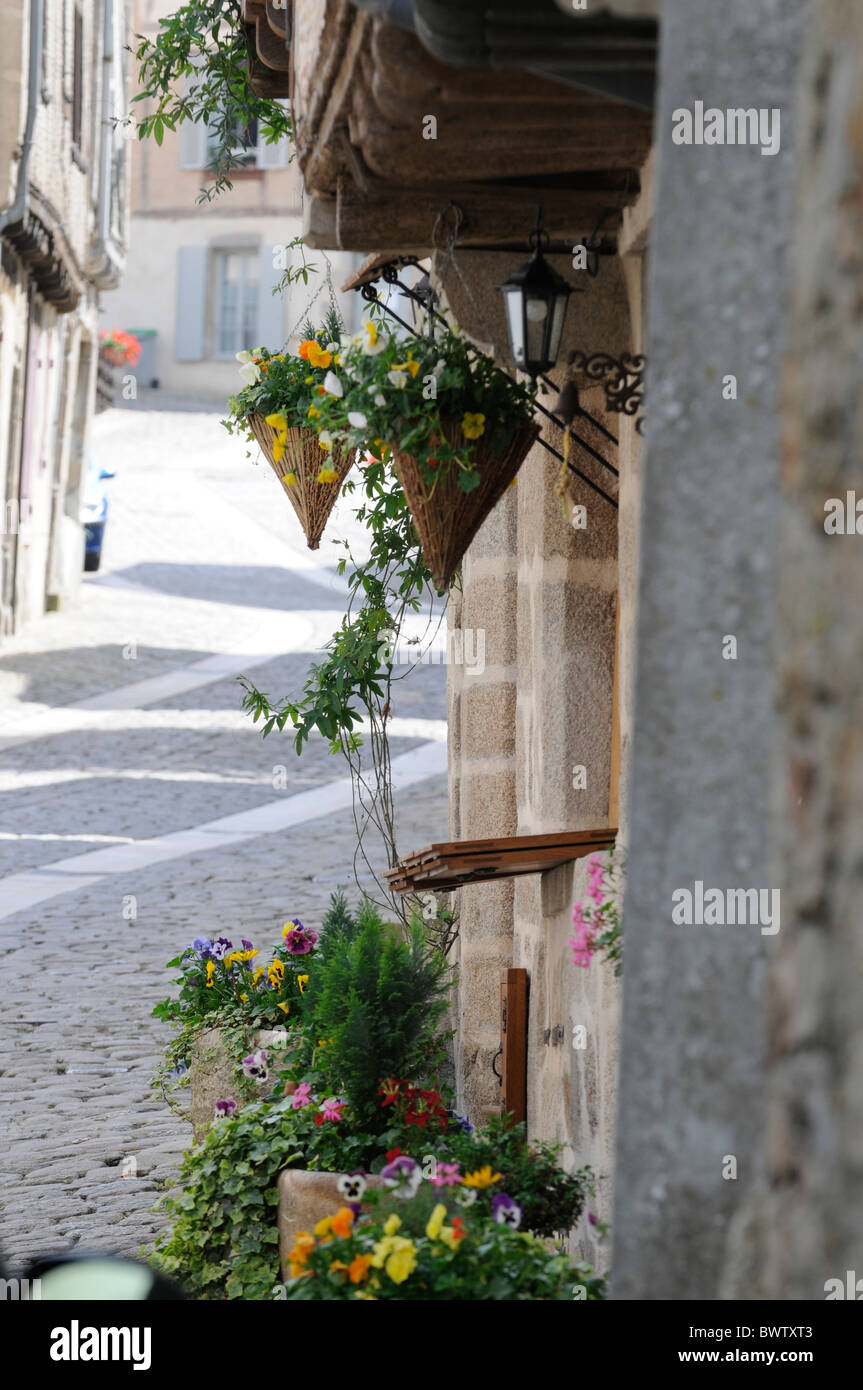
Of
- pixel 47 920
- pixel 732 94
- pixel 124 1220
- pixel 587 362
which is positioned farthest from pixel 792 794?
pixel 47 920

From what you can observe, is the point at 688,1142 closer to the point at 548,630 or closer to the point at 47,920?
the point at 548,630

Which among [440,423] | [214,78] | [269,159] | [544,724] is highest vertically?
[269,159]

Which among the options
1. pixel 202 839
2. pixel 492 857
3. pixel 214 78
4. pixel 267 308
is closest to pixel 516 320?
pixel 492 857

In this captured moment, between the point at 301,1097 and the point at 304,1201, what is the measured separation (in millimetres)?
479

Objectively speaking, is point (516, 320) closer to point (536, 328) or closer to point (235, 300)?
point (536, 328)

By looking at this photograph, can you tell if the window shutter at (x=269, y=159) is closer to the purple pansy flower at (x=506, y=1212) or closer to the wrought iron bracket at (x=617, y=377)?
the wrought iron bracket at (x=617, y=377)

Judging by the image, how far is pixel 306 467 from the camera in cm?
511

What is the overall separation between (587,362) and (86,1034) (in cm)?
454

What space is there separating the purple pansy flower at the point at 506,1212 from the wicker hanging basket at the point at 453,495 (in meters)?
1.38

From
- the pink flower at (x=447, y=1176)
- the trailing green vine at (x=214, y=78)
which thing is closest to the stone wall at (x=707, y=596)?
the pink flower at (x=447, y=1176)

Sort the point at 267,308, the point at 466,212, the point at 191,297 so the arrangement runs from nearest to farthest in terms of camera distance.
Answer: the point at 466,212
the point at 267,308
the point at 191,297

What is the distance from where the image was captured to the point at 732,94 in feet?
6.81

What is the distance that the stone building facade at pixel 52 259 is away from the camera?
1483 cm

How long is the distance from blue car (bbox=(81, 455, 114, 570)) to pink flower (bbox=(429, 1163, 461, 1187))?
1817 centimetres
